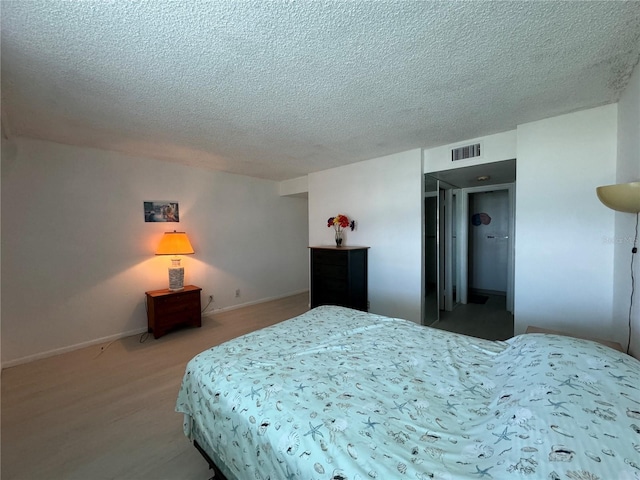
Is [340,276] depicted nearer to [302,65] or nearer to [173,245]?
[173,245]

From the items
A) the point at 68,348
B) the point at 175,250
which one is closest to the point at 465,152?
the point at 175,250

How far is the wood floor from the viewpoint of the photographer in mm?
1464

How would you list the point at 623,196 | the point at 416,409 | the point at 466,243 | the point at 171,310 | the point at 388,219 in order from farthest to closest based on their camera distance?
the point at 466,243 → the point at 388,219 → the point at 171,310 → the point at 623,196 → the point at 416,409

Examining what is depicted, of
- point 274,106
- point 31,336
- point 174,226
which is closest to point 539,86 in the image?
point 274,106

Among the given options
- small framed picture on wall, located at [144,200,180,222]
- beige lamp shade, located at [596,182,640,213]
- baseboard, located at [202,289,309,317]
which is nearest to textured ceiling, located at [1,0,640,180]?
beige lamp shade, located at [596,182,640,213]

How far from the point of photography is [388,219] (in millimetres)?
3537

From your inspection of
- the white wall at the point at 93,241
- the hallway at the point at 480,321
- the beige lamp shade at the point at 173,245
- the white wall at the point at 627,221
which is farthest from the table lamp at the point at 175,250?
the white wall at the point at 627,221

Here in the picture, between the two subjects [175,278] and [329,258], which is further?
[329,258]

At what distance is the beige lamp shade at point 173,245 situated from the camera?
3299 mm

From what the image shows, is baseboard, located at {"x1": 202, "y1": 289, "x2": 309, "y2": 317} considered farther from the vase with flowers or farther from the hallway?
the hallway

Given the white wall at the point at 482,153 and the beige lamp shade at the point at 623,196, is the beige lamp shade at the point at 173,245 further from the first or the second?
the beige lamp shade at the point at 623,196

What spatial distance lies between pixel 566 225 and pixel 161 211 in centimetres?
466

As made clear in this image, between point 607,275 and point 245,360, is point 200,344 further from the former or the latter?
point 607,275

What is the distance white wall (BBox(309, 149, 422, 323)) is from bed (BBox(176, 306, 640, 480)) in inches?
72.0
